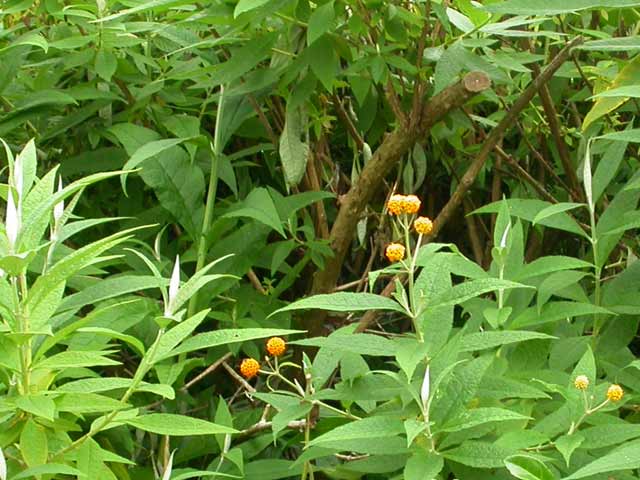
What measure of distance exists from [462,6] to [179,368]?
73 centimetres

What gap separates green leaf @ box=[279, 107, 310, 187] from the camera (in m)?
1.83

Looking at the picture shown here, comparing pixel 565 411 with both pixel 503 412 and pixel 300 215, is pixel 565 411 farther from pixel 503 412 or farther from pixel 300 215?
pixel 300 215

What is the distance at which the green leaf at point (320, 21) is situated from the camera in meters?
1.59

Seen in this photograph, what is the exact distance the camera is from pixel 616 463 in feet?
3.32

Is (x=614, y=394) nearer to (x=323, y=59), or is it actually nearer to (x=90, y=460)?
(x=90, y=460)

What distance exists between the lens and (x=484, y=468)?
1239 mm

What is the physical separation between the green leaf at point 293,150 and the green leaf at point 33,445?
2.63ft

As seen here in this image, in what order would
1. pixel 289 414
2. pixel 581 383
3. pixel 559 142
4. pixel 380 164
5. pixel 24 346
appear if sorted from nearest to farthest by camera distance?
1. pixel 24 346
2. pixel 581 383
3. pixel 289 414
4. pixel 380 164
5. pixel 559 142

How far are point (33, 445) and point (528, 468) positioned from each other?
0.54 m

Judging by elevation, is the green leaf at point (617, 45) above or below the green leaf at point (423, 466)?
above

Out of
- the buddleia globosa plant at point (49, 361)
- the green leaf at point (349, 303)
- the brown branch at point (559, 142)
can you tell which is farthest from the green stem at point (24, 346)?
the brown branch at point (559, 142)

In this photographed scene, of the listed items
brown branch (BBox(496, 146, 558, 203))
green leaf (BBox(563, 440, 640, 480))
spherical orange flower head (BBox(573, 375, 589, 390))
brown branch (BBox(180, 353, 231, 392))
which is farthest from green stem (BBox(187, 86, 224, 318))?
green leaf (BBox(563, 440, 640, 480))

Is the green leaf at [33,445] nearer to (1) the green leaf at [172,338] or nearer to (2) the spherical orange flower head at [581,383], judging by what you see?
(1) the green leaf at [172,338]

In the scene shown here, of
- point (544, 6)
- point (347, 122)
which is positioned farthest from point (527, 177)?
point (544, 6)
